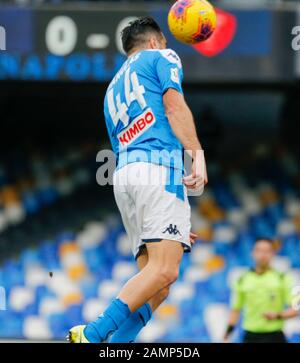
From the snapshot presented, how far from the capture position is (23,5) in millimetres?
11695

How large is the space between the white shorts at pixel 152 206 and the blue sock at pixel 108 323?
0.39 meters

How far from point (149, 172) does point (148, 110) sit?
349 millimetres

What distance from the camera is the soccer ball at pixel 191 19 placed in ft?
18.3

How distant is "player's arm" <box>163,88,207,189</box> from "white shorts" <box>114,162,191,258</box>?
0.62 ft

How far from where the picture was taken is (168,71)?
5340mm

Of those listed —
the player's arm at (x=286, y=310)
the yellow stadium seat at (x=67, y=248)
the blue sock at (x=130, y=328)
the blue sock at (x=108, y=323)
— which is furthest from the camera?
the yellow stadium seat at (x=67, y=248)

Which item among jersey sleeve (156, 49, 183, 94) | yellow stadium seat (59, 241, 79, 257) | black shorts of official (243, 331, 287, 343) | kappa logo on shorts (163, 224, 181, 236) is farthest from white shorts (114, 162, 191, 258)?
yellow stadium seat (59, 241, 79, 257)

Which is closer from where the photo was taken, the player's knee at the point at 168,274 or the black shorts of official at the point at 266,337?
the player's knee at the point at 168,274

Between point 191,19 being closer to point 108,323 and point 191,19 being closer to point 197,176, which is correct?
point 197,176

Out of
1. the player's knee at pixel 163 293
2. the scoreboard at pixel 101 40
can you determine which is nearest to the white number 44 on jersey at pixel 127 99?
the player's knee at pixel 163 293

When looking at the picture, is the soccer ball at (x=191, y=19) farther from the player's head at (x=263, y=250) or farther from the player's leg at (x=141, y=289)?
the player's head at (x=263, y=250)

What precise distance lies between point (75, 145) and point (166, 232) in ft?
33.6

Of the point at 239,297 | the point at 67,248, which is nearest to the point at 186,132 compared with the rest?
the point at 239,297

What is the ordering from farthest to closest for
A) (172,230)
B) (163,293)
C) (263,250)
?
(263,250) < (163,293) < (172,230)
